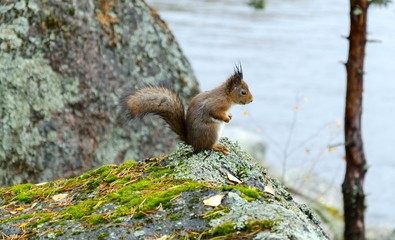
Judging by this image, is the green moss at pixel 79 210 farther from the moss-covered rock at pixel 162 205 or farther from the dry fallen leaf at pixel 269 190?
the dry fallen leaf at pixel 269 190

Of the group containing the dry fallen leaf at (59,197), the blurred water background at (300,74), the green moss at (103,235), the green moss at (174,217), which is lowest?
the blurred water background at (300,74)

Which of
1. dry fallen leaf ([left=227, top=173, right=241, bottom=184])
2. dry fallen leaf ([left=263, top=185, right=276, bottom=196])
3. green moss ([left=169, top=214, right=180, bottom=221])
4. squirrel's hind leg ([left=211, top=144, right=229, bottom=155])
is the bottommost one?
dry fallen leaf ([left=263, top=185, right=276, bottom=196])

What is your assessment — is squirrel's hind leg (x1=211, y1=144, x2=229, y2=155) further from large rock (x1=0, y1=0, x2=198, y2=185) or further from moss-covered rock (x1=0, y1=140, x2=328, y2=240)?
large rock (x1=0, y1=0, x2=198, y2=185)

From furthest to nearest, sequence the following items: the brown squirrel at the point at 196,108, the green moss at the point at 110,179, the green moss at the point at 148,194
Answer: the brown squirrel at the point at 196,108, the green moss at the point at 110,179, the green moss at the point at 148,194

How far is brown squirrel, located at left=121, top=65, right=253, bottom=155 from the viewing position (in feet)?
12.5

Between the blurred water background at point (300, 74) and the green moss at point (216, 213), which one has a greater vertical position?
the green moss at point (216, 213)

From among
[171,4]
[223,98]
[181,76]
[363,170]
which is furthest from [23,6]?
[171,4]

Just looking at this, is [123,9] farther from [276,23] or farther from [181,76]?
[276,23]

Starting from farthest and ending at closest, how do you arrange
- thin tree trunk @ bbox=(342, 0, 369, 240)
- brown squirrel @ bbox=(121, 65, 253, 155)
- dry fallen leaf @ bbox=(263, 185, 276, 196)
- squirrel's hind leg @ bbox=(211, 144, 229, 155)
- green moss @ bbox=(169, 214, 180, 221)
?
thin tree trunk @ bbox=(342, 0, 369, 240) → brown squirrel @ bbox=(121, 65, 253, 155) → squirrel's hind leg @ bbox=(211, 144, 229, 155) → dry fallen leaf @ bbox=(263, 185, 276, 196) → green moss @ bbox=(169, 214, 180, 221)

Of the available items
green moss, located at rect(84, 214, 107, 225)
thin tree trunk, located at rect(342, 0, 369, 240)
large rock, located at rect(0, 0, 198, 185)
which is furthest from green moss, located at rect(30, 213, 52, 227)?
thin tree trunk, located at rect(342, 0, 369, 240)

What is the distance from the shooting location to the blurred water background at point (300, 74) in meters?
10.8

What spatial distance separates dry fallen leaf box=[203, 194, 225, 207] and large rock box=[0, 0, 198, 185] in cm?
327

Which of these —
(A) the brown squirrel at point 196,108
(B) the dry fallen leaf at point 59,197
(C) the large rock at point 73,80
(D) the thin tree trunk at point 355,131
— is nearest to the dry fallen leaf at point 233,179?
(A) the brown squirrel at point 196,108

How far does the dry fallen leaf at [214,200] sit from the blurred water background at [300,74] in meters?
5.46
